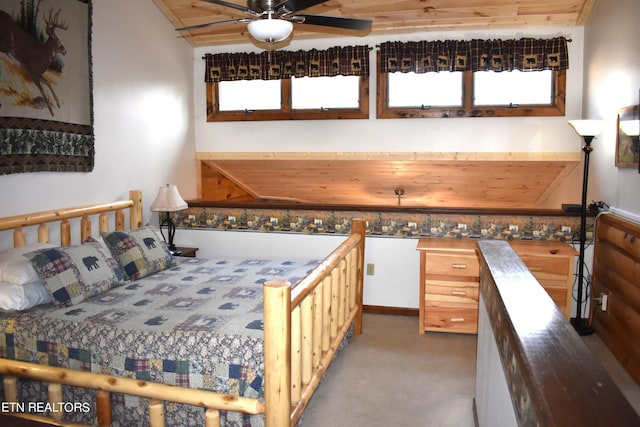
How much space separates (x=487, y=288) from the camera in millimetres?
2037

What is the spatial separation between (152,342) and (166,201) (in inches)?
83.2

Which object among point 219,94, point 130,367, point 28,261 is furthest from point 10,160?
point 219,94

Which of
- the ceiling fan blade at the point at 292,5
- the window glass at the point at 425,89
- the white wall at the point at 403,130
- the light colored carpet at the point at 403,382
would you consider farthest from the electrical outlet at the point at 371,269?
the ceiling fan blade at the point at 292,5

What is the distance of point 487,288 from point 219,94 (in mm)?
4082

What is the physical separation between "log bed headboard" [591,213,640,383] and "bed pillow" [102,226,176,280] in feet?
10.4

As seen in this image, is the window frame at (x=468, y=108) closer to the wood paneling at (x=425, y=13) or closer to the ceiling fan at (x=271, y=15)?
the wood paneling at (x=425, y=13)

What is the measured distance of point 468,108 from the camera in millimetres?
A: 4695

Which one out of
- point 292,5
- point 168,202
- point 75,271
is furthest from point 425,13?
point 75,271

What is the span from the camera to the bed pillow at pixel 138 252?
3.42m

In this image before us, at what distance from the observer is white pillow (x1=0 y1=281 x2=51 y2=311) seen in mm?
2717

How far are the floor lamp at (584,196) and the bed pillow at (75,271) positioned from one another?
340 centimetres

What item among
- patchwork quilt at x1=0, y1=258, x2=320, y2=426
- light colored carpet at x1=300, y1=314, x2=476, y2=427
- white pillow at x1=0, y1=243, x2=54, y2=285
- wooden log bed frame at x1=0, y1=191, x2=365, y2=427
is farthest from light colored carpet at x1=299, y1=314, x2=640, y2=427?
white pillow at x1=0, y1=243, x2=54, y2=285

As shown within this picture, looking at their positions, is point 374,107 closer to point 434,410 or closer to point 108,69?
point 108,69

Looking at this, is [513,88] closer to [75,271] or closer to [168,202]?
[168,202]
